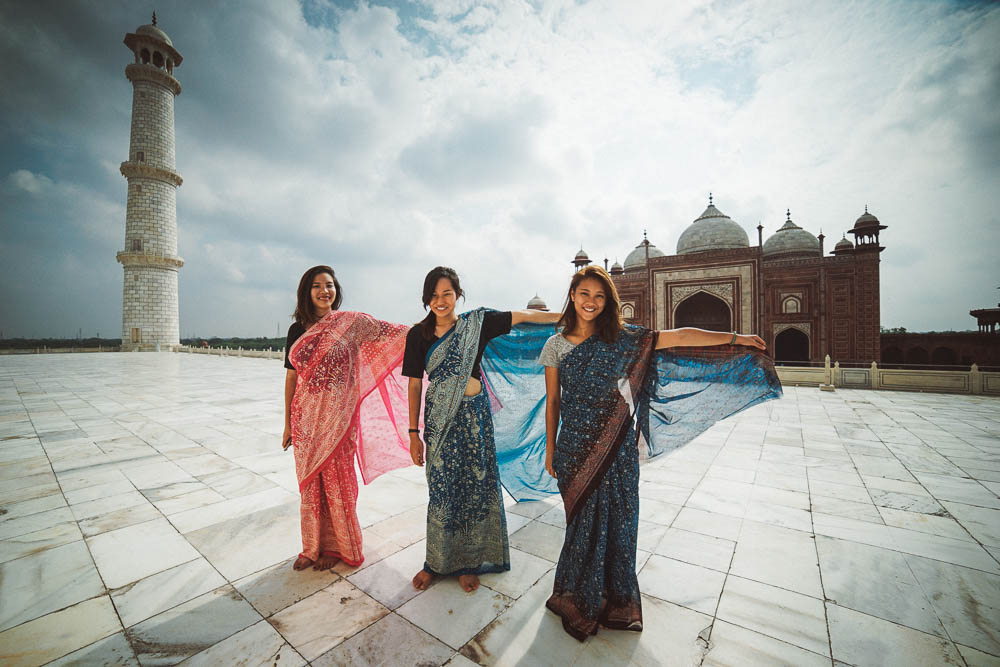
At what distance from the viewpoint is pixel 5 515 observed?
2.92 meters

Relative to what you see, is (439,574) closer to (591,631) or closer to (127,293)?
(591,631)

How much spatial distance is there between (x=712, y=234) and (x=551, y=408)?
21.9 metres

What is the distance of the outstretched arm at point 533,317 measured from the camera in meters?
2.29

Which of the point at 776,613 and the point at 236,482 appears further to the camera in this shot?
the point at 236,482

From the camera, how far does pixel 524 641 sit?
5.76ft

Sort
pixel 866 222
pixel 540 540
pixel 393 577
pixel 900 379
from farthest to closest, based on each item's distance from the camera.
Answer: pixel 866 222 → pixel 900 379 → pixel 540 540 → pixel 393 577

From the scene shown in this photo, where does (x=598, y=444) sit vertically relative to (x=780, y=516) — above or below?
above

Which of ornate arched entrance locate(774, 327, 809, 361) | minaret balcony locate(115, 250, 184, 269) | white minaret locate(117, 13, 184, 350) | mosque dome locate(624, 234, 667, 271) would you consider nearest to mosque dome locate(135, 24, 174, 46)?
white minaret locate(117, 13, 184, 350)

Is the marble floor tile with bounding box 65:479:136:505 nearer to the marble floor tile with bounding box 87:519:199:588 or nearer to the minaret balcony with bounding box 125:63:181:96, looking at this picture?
the marble floor tile with bounding box 87:519:199:588

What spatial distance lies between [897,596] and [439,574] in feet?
7.84

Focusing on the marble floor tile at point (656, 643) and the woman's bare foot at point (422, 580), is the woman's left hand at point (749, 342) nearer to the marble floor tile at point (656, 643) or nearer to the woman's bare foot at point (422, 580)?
the marble floor tile at point (656, 643)

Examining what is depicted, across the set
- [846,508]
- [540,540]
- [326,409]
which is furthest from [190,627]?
[846,508]

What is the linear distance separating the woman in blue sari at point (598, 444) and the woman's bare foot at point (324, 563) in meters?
1.31

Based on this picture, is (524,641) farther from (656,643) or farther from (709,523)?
(709,523)
